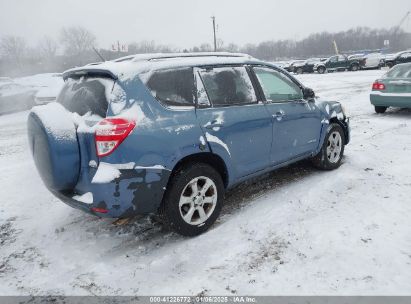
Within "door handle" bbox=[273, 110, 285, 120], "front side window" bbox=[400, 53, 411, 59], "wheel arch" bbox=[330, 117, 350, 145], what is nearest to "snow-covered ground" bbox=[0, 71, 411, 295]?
"wheel arch" bbox=[330, 117, 350, 145]

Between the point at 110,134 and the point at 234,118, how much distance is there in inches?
55.2

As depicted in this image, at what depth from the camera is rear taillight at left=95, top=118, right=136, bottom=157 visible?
3.05 metres

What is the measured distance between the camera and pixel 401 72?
31.7 ft

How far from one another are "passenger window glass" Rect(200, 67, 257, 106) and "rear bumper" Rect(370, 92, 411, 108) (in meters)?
6.84

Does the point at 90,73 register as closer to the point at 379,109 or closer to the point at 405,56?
the point at 379,109

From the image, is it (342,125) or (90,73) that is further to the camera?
(342,125)

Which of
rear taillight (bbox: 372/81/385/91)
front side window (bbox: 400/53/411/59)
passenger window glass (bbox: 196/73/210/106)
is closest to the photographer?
passenger window glass (bbox: 196/73/210/106)

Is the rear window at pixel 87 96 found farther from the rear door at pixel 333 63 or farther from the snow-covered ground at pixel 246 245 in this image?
the rear door at pixel 333 63

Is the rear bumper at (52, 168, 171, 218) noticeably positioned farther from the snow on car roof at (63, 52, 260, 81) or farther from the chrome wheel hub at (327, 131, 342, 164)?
the chrome wheel hub at (327, 131, 342, 164)

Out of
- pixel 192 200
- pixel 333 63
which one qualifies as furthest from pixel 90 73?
pixel 333 63

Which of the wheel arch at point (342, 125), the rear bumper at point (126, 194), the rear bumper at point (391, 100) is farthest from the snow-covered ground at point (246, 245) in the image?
the rear bumper at point (391, 100)

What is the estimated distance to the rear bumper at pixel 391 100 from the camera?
9.26m

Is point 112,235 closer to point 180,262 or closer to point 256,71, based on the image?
point 180,262

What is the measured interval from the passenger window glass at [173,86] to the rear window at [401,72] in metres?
7.97
